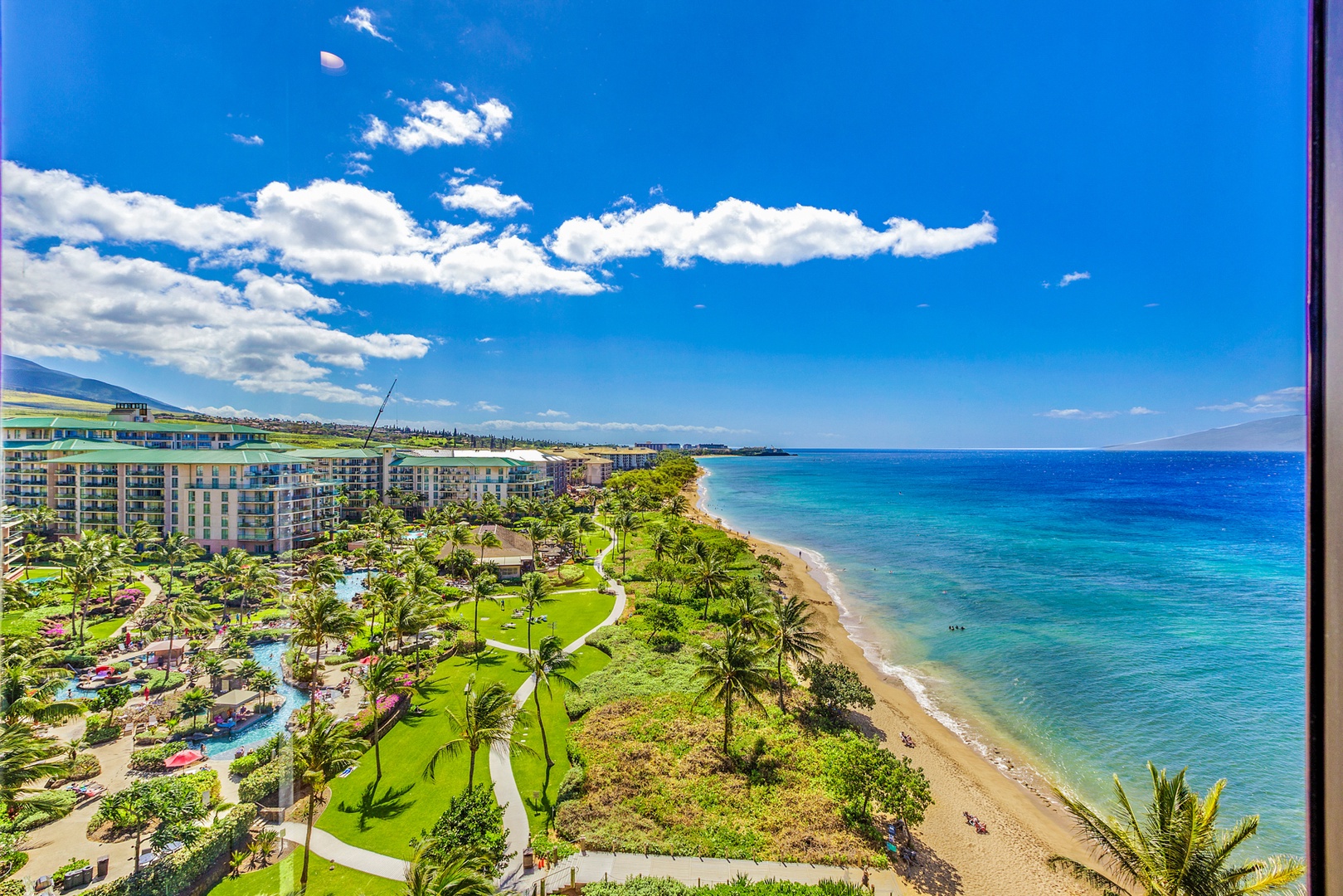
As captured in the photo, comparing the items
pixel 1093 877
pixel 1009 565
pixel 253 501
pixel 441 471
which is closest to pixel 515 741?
pixel 253 501

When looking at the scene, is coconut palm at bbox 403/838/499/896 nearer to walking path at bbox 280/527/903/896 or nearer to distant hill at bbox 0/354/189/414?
walking path at bbox 280/527/903/896

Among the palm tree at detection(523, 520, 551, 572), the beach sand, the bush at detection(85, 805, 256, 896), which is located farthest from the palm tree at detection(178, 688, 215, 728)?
the beach sand

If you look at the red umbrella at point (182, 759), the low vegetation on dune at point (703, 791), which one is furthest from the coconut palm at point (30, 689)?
the low vegetation on dune at point (703, 791)

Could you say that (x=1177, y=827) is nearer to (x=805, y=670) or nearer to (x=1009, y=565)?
(x=805, y=670)

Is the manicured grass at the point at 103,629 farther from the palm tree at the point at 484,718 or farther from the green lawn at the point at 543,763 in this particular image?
the green lawn at the point at 543,763

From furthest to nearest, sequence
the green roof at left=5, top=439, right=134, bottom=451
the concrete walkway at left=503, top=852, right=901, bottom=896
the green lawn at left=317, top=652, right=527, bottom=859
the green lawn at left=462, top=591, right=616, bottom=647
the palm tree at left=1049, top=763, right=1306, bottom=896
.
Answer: the green lawn at left=462, top=591, right=616, bottom=647 < the green lawn at left=317, top=652, right=527, bottom=859 < the concrete walkway at left=503, top=852, right=901, bottom=896 < the palm tree at left=1049, top=763, right=1306, bottom=896 < the green roof at left=5, top=439, right=134, bottom=451
